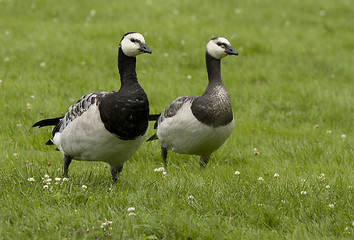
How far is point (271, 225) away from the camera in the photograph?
530 centimetres

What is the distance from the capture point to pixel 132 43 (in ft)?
20.7

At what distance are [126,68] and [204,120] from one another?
4.70ft

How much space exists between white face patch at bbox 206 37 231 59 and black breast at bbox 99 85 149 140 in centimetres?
212

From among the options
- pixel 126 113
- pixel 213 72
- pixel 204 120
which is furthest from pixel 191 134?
pixel 126 113

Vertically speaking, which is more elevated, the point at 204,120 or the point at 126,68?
the point at 126,68

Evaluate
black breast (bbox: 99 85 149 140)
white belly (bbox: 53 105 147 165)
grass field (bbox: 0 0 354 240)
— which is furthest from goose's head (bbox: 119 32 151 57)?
grass field (bbox: 0 0 354 240)

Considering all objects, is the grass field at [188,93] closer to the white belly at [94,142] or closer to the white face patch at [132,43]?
the white belly at [94,142]

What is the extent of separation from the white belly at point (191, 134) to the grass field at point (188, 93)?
30 cm

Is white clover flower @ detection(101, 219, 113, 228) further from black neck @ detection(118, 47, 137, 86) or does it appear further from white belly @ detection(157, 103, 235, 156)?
white belly @ detection(157, 103, 235, 156)

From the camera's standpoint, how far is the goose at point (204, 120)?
7.20 meters

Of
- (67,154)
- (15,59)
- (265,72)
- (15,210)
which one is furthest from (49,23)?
(15,210)

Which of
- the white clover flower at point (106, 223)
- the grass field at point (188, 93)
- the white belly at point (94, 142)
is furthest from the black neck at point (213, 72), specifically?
→ the white clover flower at point (106, 223)

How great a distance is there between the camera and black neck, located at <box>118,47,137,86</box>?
6.34 m

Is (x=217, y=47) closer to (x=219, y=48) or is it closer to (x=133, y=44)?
(x=219, y=48)
